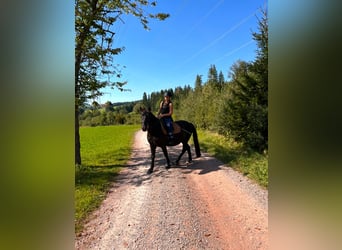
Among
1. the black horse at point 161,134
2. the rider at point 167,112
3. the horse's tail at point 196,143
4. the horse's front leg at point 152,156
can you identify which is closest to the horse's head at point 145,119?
the black horse at point 161,134

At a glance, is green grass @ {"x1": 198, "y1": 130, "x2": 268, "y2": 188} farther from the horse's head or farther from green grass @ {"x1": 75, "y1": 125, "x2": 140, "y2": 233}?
green grass @ {"x1": 75, "y1": 125, "x2": 140, "y2": 233}

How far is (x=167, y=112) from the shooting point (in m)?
2.13

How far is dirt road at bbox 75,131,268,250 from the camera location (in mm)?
1565

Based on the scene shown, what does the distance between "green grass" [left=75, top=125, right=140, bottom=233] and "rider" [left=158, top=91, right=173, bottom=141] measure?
300 millimetres

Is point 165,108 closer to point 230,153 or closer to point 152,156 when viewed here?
point 152,156

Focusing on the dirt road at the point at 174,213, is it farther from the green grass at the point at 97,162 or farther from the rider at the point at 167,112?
the rider at the point at 167,112

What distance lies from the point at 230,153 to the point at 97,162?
1.85 meters

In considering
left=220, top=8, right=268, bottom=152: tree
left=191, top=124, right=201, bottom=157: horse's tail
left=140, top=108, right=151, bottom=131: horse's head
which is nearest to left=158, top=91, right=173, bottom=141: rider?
left=140, top=108, right=151, bottom=131: horse's head

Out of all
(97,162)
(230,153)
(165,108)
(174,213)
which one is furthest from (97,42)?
(230,153)

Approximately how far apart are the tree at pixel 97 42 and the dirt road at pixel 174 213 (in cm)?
58

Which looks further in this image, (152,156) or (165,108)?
(152,156)
